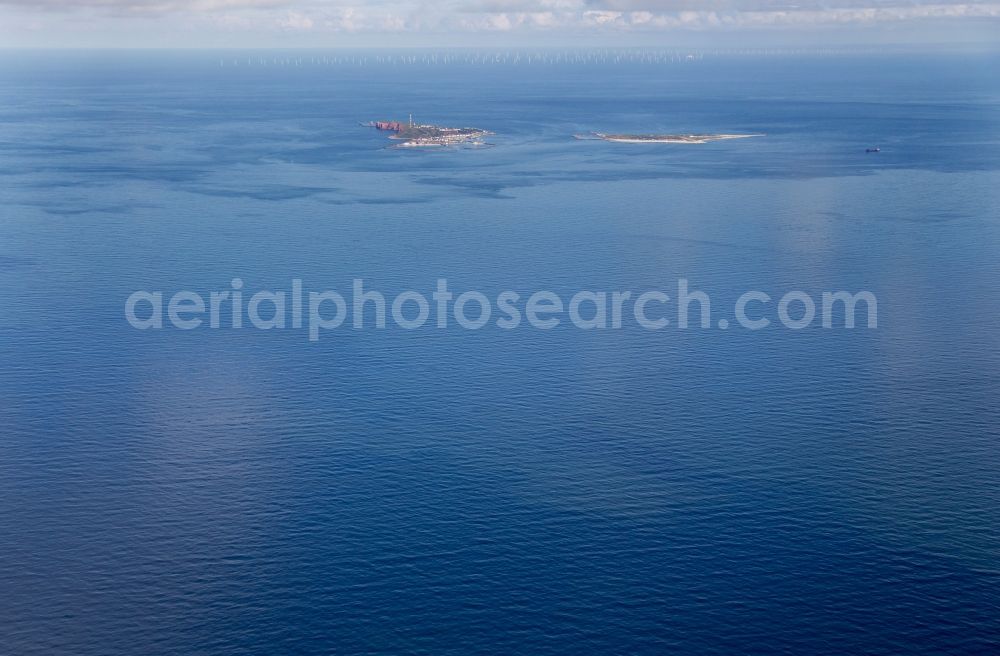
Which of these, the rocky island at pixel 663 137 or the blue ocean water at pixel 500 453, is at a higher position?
the rocky island at pixel 663 137

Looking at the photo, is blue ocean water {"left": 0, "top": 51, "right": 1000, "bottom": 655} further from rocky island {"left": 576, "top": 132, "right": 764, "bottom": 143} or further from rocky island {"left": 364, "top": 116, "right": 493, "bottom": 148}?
rocky island {"left": 576, "top": 132, "right": 764, "bottom": 143}

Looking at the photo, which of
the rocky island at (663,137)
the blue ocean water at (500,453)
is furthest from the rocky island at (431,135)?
the blue ocean water at (500,453)

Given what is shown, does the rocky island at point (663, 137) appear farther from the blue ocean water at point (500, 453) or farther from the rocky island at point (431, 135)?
the blue ocean water at point (500, 453)

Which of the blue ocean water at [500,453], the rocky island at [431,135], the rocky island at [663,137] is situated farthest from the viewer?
the rocky island at [663,137]

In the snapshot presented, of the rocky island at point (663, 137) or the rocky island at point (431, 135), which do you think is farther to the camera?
the rocky island at point (663, 137)

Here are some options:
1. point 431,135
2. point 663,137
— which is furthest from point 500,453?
point 663,137

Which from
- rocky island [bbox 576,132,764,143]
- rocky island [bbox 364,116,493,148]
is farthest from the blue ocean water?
rocky island [bbox 576,132,764,143]

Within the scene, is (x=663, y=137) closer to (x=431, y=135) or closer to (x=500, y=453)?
(x=431, y=135)

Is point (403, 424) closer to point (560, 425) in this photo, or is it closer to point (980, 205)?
point (560, 425)
